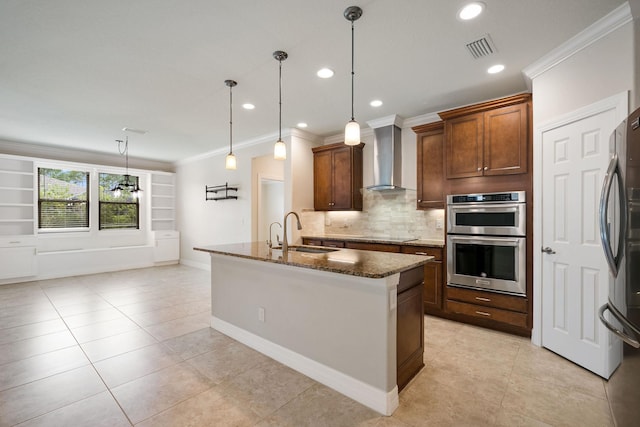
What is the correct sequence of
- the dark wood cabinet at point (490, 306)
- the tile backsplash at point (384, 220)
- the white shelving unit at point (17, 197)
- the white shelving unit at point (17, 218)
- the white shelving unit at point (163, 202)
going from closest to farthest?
the dark wood cabinet at point (490, 306) < the tile backsplash at point (384, 220) < the white shelving unit at point (17, 218) < the white shelving unit at point (17, 197) < the white shelving unit at point (163, 202)

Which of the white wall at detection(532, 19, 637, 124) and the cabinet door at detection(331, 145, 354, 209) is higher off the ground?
the white wall at detection(532, 19, 637, 124)

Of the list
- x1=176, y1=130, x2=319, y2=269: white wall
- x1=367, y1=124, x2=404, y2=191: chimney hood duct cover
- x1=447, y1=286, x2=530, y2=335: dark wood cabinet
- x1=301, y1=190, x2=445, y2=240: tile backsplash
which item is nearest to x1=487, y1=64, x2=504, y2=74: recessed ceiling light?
x1=367, y1=124, x2=404, y2=191: chimney hood duct cover

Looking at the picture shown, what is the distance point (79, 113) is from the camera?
420 cm

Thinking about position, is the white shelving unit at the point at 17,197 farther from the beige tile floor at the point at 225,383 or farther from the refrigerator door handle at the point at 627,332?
the refrigerator door handle at the point at 627,332

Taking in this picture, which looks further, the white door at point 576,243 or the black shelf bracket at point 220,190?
the black shelf bracket at point 220,190

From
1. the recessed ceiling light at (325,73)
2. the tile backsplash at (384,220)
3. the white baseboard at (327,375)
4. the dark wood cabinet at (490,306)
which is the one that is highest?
the recessed ceiling light at (325,73)

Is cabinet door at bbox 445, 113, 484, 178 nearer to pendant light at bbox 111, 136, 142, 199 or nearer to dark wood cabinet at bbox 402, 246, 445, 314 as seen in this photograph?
dark wood cabinet at bbox 402, 246, 445, 314

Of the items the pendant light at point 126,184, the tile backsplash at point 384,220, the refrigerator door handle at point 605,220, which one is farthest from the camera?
the pendant light at point 126,184

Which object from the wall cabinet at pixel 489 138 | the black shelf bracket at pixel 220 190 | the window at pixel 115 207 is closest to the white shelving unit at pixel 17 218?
the window at pixel 115 207

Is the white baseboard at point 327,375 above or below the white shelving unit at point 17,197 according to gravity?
below

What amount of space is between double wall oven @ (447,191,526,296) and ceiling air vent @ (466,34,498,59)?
4.59 feet

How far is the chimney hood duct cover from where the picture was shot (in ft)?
14.3

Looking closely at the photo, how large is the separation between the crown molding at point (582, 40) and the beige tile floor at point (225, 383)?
2.63 m

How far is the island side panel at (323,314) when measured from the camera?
1947 millimetres
